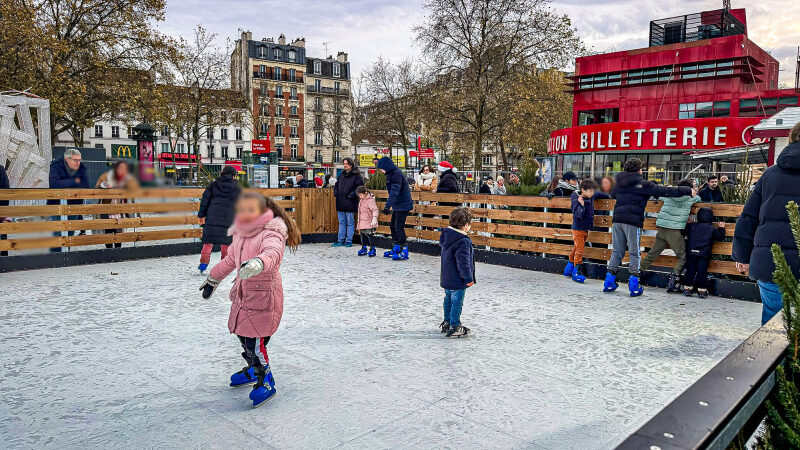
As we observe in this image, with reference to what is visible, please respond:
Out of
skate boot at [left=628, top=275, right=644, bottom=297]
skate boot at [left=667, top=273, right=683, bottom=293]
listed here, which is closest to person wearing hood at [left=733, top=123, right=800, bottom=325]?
skate boot at [left=628, top=275, right=644, bottom=297]

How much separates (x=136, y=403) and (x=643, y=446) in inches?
137

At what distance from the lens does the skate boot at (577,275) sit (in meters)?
8.55

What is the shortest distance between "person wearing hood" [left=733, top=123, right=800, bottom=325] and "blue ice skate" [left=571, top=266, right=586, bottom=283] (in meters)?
4.42

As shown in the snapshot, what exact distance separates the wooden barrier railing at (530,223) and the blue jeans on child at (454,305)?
3.96 metres

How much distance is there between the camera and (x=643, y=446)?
139cm

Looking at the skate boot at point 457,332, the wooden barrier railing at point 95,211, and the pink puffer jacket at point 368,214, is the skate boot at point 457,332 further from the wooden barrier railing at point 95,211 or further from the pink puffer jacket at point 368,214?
the pink puffer jacket at point 368,214

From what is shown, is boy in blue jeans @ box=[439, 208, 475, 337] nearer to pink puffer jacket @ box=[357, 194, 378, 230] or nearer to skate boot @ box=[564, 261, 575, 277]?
skate boot @ box=[564, 261, 575, 277]

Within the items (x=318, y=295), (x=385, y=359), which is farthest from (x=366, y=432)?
(x=318, y=295)

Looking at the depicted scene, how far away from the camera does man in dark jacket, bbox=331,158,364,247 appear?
11375mm

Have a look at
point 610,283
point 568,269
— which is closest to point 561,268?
point 568,269

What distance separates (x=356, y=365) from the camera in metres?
4.60

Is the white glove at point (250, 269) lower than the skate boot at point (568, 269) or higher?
higher

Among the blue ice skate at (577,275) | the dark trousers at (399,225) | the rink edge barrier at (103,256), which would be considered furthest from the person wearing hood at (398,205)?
the rink edge barrier at (103,256)

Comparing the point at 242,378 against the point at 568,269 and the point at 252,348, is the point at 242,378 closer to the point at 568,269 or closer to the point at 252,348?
the point at 252,348
